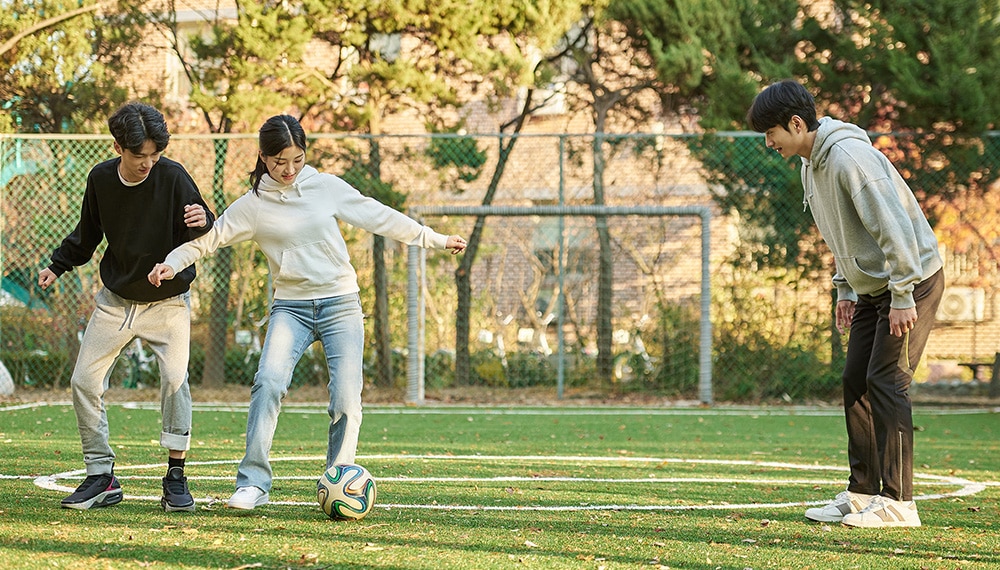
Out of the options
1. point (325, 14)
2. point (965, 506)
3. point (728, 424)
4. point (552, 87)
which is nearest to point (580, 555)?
point (965, 506)

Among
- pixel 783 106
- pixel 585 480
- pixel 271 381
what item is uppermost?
pixel 783 106

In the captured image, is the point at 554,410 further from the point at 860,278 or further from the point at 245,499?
the point at 245,499

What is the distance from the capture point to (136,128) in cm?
461

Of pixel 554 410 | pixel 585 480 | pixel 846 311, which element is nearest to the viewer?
pixel 846 311

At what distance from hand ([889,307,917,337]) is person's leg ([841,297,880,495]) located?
0.24m

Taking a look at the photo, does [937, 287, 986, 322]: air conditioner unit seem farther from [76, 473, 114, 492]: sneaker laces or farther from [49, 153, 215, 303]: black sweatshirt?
[76, 473, 114, 492]: sneaker laces

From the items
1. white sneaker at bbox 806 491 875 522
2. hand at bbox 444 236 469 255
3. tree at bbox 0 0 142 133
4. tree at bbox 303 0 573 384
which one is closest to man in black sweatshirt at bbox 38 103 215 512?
hand at bbox 444 236 469 255

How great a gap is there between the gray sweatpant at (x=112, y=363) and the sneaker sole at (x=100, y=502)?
0.10m

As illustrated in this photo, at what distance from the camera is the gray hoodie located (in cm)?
454

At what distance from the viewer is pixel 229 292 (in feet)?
39.4

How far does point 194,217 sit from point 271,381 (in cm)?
73

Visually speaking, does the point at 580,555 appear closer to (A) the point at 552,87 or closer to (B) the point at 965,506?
(B) the point at 965,506

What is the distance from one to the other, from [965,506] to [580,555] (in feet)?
7.49

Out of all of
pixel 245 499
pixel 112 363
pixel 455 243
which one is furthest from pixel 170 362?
pixel 455 243
